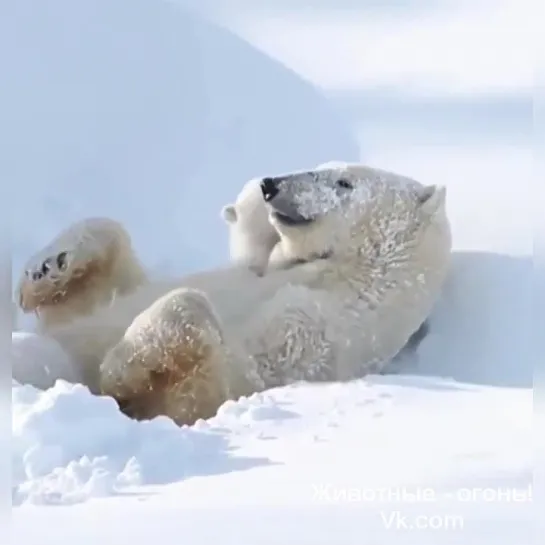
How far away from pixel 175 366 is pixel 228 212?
299mm

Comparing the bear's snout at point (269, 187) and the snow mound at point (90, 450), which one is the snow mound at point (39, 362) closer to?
the snow mound at point (90, 450)

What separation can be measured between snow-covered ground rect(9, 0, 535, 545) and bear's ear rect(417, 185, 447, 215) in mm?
17

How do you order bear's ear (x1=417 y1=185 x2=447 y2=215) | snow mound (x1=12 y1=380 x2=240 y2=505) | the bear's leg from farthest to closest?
1. bear's ear (x1=417 y1=185 x2=447 y2=215)
2. the bear's leg
3. snow mound (x1=12 y1=380 x2=240 y2=505)

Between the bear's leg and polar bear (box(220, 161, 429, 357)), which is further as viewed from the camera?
polar bear (box(220, 161, 429, 357))

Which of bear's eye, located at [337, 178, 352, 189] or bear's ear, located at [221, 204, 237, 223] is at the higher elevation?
bear's eye, located at [337, 178, 352, 189]

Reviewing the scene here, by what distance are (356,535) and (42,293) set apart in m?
0.68

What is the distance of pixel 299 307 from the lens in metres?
2.02

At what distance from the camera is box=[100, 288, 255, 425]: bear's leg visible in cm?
191

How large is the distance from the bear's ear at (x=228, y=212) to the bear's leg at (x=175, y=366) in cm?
17

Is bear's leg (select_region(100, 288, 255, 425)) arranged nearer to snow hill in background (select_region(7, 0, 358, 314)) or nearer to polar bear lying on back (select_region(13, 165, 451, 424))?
polar bear lying on back (select_region(13, 165, 451, 424))

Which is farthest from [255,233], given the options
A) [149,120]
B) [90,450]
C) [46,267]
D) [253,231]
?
[90,450]

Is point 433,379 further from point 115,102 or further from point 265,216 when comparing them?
point 115,102

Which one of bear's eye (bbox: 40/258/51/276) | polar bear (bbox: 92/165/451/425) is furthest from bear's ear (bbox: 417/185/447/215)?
bear's eye (bbox: 40/258/51/276)

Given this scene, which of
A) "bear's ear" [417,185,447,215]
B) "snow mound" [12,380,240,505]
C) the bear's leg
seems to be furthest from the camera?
"bear's ear" [417,185,447,215]
